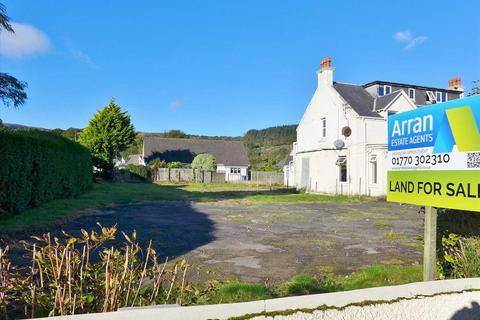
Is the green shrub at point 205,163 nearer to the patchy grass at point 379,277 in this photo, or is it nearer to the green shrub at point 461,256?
the patchy grass at point 379,277

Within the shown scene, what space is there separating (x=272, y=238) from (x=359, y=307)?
570cm

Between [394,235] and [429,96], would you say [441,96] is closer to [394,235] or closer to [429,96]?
[429,96]

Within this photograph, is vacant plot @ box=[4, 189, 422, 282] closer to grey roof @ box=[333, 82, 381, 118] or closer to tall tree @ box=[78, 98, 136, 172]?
grey roof @ box=[333, 82, 381, 118]

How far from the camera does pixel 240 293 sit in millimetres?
4562

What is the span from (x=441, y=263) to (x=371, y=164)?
19.7 metres

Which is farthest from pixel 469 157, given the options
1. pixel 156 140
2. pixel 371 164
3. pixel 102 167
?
pixel 156 140

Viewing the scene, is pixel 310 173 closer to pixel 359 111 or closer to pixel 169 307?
pixel 359 111

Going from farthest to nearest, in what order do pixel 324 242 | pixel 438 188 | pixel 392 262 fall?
1. pixel 324 242
2. pixel 392 262
3. pixel 438 188

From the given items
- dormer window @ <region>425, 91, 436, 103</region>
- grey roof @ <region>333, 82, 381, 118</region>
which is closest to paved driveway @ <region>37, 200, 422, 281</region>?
grey roof @ <region>333, 82, 381, 118</region>

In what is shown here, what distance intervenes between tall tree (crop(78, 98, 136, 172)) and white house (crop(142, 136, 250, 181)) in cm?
1248

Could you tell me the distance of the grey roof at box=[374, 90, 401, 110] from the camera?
2512 centimetres

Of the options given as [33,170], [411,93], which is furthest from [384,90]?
[33,170]

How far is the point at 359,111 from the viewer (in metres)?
24.7

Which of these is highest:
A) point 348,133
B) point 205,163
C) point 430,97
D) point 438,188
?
point 430,97
